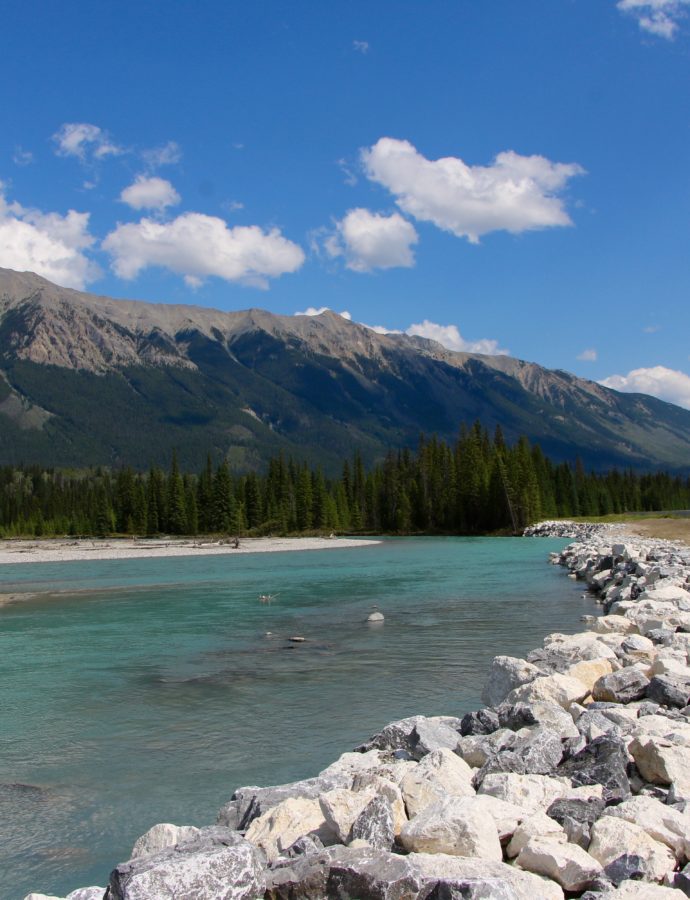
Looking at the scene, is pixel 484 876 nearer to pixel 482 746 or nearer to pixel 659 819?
pixel 659 819

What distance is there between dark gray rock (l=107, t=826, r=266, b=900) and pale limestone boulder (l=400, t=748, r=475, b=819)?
1751mm

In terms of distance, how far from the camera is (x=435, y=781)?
7.72 m

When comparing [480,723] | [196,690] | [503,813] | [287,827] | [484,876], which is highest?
[484,876]

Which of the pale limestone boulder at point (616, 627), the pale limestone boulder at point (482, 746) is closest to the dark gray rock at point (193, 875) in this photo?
the pale limestone boulder at point (482, 746)

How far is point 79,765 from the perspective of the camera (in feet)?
36.3

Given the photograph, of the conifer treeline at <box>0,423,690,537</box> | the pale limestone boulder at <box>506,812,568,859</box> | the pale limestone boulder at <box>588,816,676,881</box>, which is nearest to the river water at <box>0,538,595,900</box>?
the pale limestone boulder at <box>506,812,568,859</box>

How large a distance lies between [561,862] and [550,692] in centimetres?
514

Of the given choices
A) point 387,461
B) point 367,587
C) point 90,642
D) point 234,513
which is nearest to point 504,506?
point 387,461

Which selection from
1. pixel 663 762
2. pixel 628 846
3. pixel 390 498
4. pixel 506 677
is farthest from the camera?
pixel 390 498

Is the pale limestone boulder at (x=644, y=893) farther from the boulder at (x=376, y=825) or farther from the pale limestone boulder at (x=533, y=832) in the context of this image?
the boulder at (x=376, y=825)

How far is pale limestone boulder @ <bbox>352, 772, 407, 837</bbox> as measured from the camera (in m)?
6.92

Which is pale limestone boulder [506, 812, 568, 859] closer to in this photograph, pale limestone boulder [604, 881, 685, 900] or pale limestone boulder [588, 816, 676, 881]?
pale limestone boulder [588, 816, 676, 881]

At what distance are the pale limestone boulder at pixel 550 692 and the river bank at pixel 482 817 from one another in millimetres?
21

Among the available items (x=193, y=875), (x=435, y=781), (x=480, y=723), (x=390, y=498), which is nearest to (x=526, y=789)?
(x=435, y=781)
